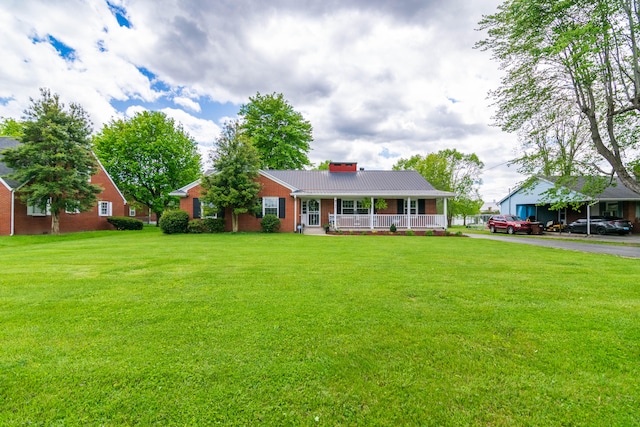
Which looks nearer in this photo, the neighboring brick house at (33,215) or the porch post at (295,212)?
the neighboring brick house at (33,215)

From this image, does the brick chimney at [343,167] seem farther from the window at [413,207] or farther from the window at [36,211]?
the window at [36,211]

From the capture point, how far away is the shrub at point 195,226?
17188 mm

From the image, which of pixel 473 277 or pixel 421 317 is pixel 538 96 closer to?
pixel 473 277

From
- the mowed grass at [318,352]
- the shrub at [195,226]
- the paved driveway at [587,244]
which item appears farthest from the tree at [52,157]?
the paved driveway at [587,244]

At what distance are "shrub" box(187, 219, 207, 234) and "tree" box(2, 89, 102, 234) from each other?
667cm

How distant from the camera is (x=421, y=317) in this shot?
358cm

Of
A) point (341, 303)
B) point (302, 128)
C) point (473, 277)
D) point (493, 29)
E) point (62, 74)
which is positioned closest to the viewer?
point (341, 303)

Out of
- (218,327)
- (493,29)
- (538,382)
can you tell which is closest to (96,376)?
(218,327)

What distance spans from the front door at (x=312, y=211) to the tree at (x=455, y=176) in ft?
61.8

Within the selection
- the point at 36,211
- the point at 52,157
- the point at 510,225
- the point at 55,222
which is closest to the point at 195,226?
the point at 55,222

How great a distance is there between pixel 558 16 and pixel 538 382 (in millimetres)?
16122

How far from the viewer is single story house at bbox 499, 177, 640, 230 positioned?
2189 cm

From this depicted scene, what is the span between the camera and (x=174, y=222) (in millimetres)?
16844

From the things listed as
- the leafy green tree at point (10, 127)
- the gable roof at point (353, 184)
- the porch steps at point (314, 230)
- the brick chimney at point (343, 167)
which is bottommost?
the porch steps at point (314, 230)
